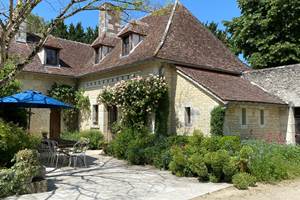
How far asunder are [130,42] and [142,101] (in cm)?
400

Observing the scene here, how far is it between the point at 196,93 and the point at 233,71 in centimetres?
420

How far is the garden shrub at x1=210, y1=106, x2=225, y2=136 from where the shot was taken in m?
13.7

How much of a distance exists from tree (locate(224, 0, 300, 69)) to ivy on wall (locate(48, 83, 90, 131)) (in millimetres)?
12795

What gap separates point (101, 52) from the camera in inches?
837

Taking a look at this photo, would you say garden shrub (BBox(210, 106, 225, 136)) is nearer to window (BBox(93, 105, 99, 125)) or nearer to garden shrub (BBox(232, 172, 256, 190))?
garden shrub (BBox(232, 172, 256, 190))

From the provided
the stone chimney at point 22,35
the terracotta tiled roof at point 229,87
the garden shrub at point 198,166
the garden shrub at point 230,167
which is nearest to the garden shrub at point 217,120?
the terracotta tiled roof at point 229,87

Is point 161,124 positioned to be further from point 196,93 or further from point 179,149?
point 179,149

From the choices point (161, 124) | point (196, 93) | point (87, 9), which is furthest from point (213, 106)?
point (87, 9)

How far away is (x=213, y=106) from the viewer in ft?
46.2

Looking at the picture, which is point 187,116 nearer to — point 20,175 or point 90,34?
point 20,175

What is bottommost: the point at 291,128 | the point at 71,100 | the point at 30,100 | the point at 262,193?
the point at 262,193

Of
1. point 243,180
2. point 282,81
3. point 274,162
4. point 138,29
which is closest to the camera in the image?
point 243,180

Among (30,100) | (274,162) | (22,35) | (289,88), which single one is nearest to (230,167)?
(274,162)

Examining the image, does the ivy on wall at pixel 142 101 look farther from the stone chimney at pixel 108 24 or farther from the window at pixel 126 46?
the stone chimney at pixel 108 24
